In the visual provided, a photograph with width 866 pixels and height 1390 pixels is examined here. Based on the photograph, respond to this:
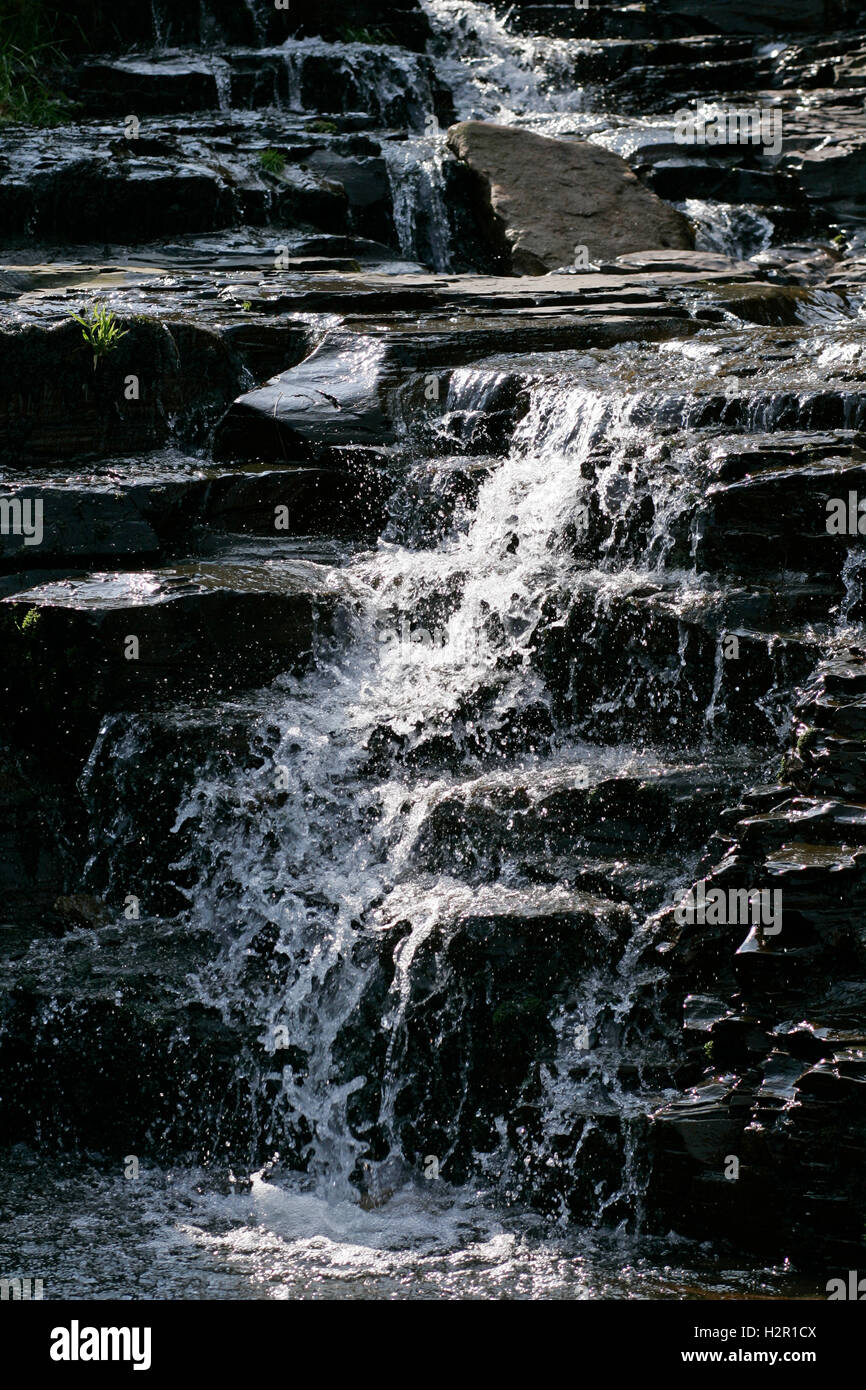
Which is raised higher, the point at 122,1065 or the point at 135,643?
the point at 135,643

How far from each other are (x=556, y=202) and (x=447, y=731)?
7.34 m

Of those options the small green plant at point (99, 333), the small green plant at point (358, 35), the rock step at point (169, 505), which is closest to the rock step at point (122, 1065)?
the rock step at point (169, 505)

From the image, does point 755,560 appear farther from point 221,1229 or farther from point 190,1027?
point 221,1229

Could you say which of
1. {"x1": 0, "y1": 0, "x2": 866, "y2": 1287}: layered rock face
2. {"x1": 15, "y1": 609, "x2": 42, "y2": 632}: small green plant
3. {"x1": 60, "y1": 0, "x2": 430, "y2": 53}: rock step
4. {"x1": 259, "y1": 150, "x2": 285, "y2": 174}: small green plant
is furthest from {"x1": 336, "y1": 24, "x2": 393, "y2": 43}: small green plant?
{"x1": 15, "y1": 609, "x2": 42, "y2": 632}: small green plant

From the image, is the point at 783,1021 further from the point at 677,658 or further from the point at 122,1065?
the point at 122,1065

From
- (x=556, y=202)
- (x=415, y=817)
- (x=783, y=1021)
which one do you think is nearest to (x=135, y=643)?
(x=415, y=817)

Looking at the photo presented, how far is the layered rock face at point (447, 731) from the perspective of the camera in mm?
4945

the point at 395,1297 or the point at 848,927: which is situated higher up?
the point at 848,927

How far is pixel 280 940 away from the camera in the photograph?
582 cm

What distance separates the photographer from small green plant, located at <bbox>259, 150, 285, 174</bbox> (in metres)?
12.7

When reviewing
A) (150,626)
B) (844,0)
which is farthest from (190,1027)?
(844,0)

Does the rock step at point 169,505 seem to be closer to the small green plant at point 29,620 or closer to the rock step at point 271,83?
the small green plant at point 29,620

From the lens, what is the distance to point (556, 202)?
40.8 ft

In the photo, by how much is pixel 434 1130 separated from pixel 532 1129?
0.40 m
